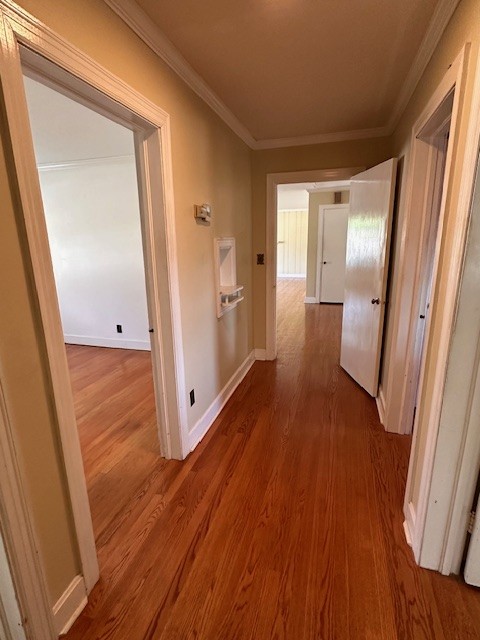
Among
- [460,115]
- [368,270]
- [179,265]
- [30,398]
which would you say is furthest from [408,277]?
[30,398]

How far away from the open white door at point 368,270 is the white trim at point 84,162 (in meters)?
2.59

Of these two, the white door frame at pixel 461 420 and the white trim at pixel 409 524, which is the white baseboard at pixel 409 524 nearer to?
the white trim at pixel 409 524

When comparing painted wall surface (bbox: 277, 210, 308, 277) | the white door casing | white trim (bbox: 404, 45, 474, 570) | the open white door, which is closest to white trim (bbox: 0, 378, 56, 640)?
white trim (bbox: 404, 45, 474, 570)

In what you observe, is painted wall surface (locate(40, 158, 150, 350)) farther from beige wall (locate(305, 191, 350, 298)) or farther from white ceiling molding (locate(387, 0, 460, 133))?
beige wall (locate(305, 191, 350, 298))

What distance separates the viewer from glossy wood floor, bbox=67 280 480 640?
3.95ft

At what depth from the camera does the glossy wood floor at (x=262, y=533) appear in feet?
3.95

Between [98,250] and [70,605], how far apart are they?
374 centimetres

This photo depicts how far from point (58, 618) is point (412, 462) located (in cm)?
161

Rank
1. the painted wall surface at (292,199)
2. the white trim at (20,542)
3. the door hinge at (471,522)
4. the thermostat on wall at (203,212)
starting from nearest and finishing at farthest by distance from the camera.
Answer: the white trim at (20,542), the door hinge at (471,522), the thermostat on wall at (203,212), the painted wall surface at (292,199)

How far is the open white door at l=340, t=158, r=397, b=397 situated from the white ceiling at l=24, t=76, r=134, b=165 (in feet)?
7.16

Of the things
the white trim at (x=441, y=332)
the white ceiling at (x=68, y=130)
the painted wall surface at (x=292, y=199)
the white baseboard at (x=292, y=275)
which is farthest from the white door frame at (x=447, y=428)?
the white baseboard at (x=292, y=275)

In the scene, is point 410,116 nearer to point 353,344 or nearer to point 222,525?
point 353,344

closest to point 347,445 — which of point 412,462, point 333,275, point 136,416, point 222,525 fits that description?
point 412,462

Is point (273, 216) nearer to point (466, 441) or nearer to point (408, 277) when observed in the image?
point (408, 277)
